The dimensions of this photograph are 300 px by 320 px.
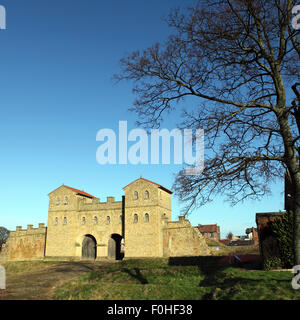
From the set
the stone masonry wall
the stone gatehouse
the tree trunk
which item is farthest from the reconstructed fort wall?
the tree trunk

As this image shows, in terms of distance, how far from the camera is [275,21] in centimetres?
905

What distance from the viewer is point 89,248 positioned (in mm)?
36906

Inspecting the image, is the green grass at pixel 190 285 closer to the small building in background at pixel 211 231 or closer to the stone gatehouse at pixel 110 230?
the stone gatehouse at pixel 110 230

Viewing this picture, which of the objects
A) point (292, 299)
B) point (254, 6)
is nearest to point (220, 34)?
point (254, 6)

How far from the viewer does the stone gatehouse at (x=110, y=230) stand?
1268 inches

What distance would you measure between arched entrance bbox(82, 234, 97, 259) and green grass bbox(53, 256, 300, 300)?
12.9 meters

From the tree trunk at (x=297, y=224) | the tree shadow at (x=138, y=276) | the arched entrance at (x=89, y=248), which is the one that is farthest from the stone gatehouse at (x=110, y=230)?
the tree trunk at (x=297, y=224)

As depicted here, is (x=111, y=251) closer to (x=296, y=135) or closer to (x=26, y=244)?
(x=26, y=244)

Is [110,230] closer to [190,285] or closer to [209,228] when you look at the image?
[190,285]

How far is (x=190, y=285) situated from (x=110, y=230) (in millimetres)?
22040

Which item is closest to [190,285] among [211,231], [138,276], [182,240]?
[138,276]

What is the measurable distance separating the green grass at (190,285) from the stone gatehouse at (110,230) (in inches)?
205

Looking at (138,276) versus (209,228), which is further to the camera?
(209,228)

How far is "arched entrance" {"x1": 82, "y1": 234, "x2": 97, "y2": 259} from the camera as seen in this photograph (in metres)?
36.8
